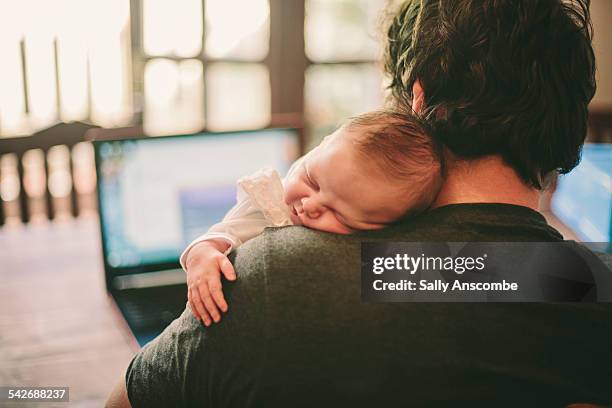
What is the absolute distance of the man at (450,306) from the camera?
689 millimetres

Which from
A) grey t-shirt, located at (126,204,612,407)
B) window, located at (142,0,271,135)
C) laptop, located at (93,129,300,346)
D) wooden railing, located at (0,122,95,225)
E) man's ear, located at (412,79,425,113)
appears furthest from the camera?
window, located at (142,0,271,135)

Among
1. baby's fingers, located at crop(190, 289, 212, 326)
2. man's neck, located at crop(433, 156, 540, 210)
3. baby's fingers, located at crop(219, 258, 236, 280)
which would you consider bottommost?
baby's fingers, located at crop(190, 289, 212, 326)

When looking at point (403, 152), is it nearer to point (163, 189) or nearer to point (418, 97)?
point (418, 97)

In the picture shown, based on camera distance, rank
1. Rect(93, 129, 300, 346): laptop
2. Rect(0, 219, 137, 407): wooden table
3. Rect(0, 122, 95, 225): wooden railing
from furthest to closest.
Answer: Rect(0, 122, 95, 225): wooden railing → Rect(93, 129, 300, 346): laptop → Rect(0, 219, 137, 407): wooden table

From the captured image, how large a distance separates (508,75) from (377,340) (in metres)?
0.32

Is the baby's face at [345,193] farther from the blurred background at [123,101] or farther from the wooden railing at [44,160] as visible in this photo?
the wooden railing at [44,160]

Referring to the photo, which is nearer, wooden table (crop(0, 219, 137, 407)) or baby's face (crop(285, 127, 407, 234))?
baby's face (crop(285, 127, 407, 234))

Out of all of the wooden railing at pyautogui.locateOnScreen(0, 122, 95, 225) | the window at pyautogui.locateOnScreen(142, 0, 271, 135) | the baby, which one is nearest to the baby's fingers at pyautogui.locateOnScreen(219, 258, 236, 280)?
the baby

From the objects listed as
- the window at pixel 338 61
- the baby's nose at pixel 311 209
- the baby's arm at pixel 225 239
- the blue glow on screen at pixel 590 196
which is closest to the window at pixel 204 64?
the window at pixel 338 61

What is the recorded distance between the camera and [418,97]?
0.83 meters

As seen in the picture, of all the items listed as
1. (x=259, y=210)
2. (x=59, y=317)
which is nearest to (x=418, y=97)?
(x=259, y=210)

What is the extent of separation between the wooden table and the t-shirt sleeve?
1.28 feet

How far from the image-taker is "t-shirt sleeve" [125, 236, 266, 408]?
70cm

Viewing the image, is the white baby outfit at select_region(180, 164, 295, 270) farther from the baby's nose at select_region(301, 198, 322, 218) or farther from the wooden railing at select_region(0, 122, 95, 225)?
the wooden railing at select_region(0, 122, 95, 225)
